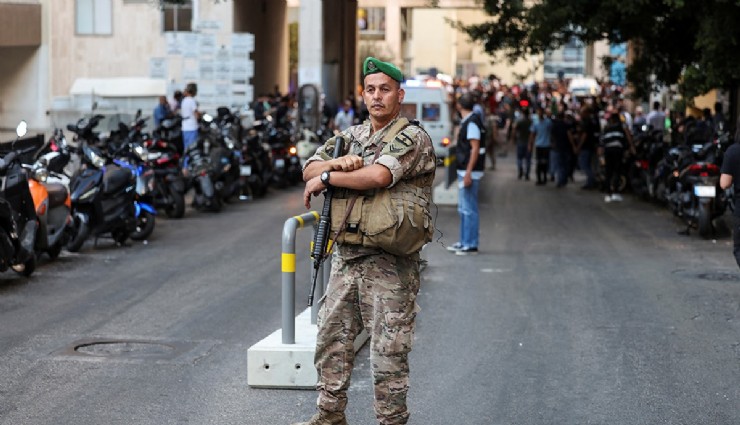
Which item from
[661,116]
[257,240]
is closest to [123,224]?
[257,240]

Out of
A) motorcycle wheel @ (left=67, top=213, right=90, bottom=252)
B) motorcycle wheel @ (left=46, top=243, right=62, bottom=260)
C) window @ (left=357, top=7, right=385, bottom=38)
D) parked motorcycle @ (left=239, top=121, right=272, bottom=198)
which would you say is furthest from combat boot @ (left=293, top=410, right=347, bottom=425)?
window @ (left=357, top=7, right=385, bottom=38)

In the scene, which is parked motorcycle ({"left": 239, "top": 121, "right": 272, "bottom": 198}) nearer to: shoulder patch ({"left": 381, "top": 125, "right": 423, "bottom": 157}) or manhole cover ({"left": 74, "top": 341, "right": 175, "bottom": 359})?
manhole cover ({"left": 74, "top": 341, "right": 175, "bottom": 359})

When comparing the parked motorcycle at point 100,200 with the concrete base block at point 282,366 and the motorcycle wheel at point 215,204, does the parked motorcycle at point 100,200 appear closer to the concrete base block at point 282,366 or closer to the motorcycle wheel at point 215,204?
the motorcycle wheel at point 215,204

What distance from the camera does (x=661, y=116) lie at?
30594 mm

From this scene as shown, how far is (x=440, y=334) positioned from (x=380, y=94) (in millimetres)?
4108

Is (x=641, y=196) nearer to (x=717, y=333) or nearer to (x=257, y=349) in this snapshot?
(x=717, y=333)

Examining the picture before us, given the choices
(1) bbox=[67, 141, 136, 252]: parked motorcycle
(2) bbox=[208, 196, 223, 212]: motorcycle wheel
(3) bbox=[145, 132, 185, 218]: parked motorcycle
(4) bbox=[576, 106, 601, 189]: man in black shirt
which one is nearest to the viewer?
(1) bbox=[67, 141, 136, 252]: parked motorcycle

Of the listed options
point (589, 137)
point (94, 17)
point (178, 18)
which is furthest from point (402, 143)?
point (94, 17)

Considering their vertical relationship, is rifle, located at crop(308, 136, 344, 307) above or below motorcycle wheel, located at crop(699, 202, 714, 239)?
above

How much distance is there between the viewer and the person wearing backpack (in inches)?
563

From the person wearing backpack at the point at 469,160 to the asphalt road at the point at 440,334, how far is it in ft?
1.81

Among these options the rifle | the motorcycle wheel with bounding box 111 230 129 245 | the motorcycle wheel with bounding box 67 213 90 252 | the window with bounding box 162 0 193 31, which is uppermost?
the window with bounding box 162 0 193 31

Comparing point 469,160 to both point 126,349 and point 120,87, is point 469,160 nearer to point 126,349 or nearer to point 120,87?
point 126,349

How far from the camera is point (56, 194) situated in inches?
534
